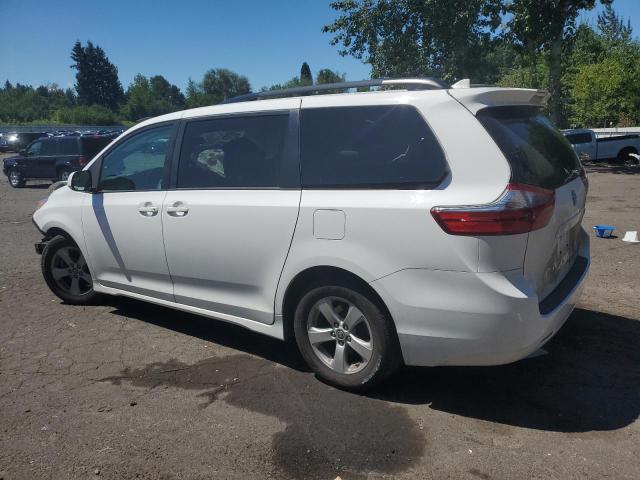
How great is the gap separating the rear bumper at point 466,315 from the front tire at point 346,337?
0.12 meters

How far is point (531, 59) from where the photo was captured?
22.3m

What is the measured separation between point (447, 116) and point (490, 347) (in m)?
1.32

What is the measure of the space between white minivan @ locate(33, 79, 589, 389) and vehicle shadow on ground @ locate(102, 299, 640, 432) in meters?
0.36

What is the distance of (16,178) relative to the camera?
19516mm

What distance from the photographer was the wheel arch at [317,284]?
130 inches

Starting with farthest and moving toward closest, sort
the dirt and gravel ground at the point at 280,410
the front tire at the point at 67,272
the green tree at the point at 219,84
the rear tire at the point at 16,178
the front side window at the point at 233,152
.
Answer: the green tree at the point at 219,84 < the rear tire at the point at 16,178 < the front tire at the point at 67,272 < the front side window at the point at 233,152 < the dirt and gravel ground at the point at 280,410

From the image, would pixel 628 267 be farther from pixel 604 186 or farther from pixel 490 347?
pixel 604 186

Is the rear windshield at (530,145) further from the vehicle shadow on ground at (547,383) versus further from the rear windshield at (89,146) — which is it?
the rear windshield at (89,146)

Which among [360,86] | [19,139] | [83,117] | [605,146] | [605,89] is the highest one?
[83,117]

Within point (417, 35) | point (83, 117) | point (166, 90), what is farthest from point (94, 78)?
point (417, 35)

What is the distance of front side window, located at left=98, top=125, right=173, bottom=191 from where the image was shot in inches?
178

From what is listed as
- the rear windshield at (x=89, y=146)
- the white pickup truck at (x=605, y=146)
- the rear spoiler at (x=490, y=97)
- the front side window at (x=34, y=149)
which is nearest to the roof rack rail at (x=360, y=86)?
the rear spoiler at (x=490, y=97)

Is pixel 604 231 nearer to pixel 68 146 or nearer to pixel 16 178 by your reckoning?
pixel 68 146

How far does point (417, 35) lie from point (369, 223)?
24849 mm
